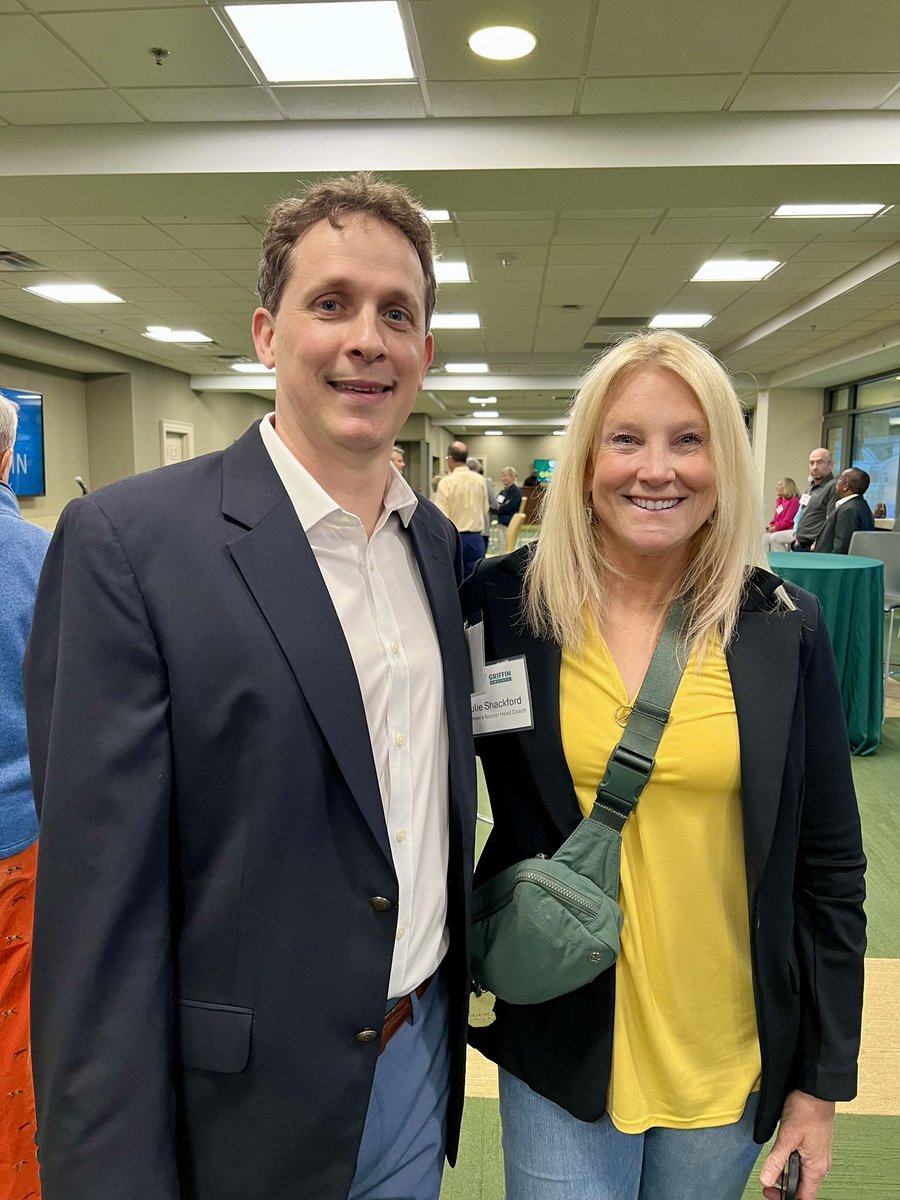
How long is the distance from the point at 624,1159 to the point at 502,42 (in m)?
3.91

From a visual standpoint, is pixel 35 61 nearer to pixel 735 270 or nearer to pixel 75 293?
pixel 75 293

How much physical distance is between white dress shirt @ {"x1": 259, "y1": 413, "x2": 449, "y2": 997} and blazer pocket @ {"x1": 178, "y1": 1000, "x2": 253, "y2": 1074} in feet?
0.66

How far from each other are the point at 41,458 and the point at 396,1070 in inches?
470

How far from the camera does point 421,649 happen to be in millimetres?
1036

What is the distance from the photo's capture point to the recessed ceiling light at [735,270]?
6.82 metres

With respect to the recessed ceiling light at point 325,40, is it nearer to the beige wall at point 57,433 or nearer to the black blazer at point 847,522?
the black blazer at point 847,522

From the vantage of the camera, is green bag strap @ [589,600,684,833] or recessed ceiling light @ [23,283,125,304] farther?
recessed ceiling light @ [23,283,125,304]

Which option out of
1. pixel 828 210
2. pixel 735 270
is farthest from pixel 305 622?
pixel 735 270

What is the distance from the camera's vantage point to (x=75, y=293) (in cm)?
809

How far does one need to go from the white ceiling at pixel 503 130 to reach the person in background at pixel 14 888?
2927 mm

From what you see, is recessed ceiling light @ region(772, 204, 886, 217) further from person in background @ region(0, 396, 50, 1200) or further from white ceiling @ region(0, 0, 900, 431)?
person in background @ region(0, 396, 50, 1200)

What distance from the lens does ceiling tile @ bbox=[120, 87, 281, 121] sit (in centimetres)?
389

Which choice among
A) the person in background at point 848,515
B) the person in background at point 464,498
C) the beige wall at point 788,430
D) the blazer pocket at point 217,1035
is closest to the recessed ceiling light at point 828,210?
the person in background at point 848,515

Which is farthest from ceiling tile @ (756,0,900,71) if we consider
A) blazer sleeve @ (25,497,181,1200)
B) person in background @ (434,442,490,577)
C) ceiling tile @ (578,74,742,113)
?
person in background @ (434,442,490,577)
